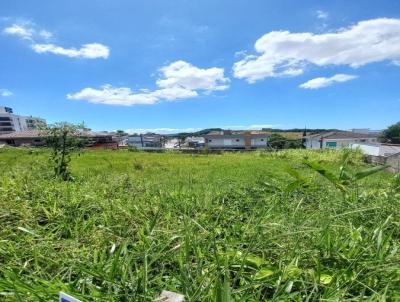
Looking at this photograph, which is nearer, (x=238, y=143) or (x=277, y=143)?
(x=277, y=143)

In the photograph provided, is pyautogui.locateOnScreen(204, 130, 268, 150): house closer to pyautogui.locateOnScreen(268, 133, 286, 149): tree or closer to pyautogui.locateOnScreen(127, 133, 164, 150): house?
pyautogui.locateOnScreen(127, 133, 164, 150): house

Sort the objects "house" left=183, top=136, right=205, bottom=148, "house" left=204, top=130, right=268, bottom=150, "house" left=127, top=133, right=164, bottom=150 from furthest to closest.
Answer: "house" left=127, top=133, right=164, bottom=150, "house" left=183, top=136, right=205, bottom=148, "house" left=204, top=130, right=268, bottom=150

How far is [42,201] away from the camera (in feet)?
8.80

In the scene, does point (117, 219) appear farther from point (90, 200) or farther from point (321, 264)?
point (321, 264)

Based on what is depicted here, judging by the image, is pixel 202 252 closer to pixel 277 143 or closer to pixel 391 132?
pixel 277 143

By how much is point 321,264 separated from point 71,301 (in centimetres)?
110

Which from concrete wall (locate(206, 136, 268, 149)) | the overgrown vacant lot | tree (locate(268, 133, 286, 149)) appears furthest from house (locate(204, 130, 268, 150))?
the overgrown vacant lot

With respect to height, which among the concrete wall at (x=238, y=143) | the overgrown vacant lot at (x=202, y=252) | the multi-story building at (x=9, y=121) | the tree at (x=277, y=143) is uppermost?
the multi-story building at (x=9, y=121)

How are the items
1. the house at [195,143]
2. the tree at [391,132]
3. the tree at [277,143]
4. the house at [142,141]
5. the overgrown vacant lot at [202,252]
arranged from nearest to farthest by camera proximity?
the overgrown vacant lot at [202,252] → the tree at [277,143] → the tree at [391,132] → the house at [195,143] → the house at [142,141]

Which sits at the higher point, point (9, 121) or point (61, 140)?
point (9, 121)

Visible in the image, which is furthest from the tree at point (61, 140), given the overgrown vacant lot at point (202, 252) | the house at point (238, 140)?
the house at point (238, 140)

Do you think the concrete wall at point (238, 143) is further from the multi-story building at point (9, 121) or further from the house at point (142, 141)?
the multi-story building at point (9, 121)

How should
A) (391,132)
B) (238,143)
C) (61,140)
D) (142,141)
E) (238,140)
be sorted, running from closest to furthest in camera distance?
(61,140) → (238,140) → (238,143) → (391,132) → (142,141)

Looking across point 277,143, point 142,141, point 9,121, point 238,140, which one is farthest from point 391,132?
point 9,121
